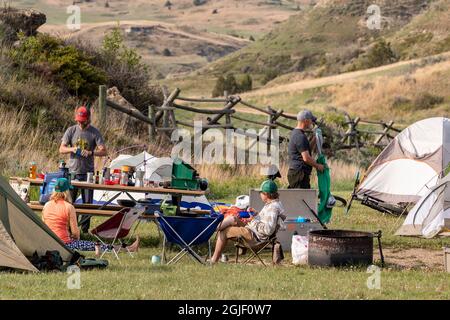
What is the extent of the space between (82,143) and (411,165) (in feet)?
22.5

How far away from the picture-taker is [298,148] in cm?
1327

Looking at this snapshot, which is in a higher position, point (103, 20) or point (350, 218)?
point (103, 20)

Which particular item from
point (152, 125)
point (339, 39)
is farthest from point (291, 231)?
point (339, 39)

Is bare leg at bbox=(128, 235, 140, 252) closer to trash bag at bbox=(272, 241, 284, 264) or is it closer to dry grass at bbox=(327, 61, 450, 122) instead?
trash bag at bbox=(272, 241, 284, 264)

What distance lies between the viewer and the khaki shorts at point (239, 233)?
452 inches

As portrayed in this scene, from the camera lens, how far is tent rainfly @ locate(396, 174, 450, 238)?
14.7m

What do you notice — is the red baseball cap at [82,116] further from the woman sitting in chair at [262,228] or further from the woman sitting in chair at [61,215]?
the woman sitting in chair at [262,228]

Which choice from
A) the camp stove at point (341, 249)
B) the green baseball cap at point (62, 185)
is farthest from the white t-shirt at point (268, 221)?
the green baseball cap at point (62, 185)

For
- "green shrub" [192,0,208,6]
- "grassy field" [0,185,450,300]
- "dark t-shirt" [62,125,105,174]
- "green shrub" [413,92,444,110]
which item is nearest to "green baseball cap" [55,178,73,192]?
"grassy field" [0,185,450,300]

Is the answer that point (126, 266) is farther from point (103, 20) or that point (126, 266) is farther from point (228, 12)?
point (228, 12)

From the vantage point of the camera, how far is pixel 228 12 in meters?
161

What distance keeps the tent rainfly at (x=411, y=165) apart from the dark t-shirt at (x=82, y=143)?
6.11 meters

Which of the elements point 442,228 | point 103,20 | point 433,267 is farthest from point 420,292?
point 103,20
